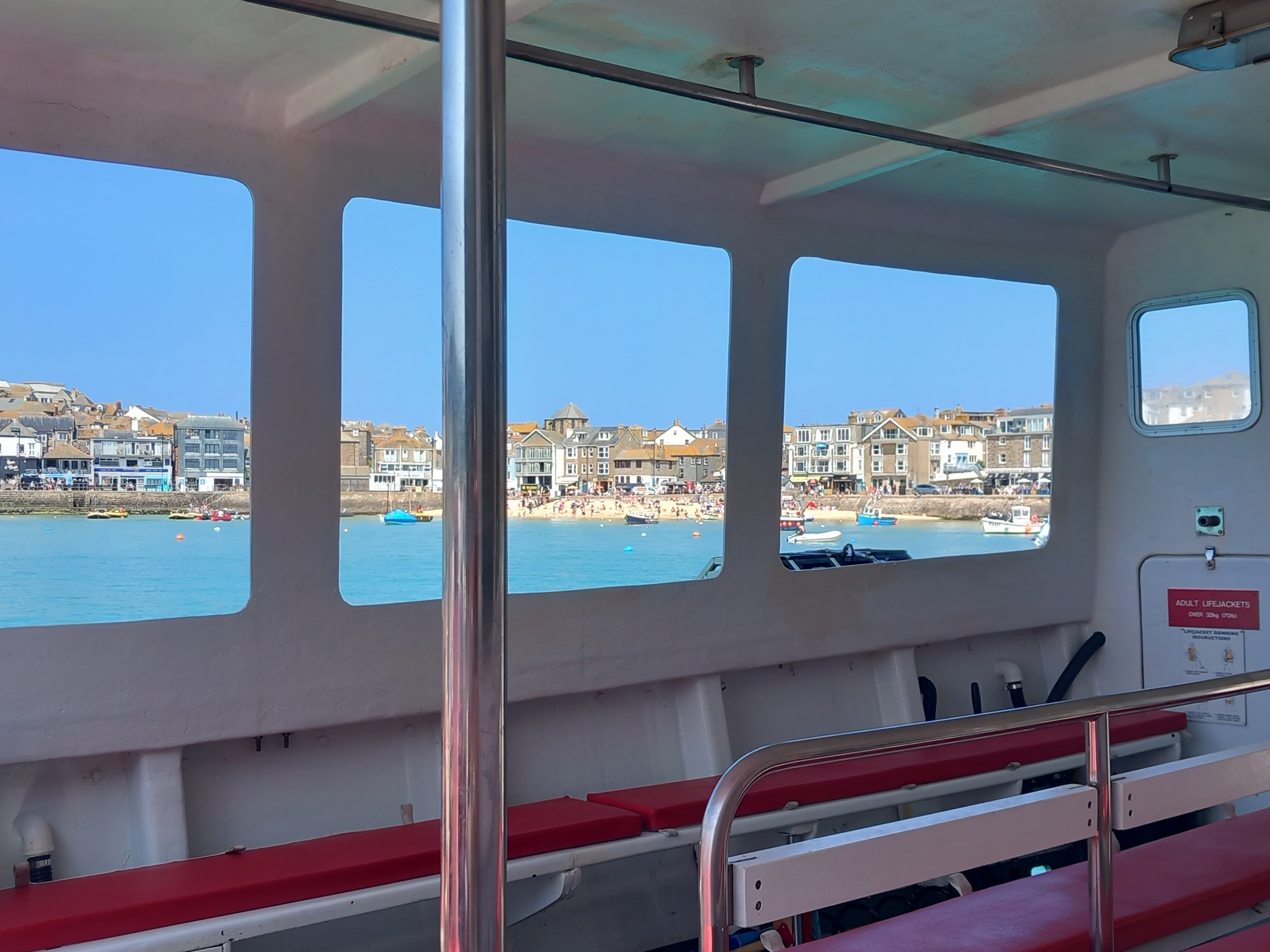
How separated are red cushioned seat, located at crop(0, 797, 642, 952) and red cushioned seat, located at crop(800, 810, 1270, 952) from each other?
0.98 metres

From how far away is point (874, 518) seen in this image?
5.12m

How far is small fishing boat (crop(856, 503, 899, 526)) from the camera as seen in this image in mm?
5059

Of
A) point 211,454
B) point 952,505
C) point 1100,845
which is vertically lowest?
point 1100,845

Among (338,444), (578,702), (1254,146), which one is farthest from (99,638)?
(1254,146)

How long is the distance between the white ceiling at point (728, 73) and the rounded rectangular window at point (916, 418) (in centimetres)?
91

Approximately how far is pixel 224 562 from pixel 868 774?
219cm

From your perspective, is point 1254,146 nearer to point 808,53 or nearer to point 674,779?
point 808,53

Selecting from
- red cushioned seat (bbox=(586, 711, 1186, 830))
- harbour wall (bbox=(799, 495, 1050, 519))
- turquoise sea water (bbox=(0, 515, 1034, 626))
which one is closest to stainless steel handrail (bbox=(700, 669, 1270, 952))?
red cushioned seat (bbox=(586, 711, 1186, 830))

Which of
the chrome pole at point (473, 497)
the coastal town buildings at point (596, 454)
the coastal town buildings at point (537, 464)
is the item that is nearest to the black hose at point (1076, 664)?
the coastal town buildings at point (596, 454)

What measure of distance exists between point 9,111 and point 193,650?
1437 millimetres

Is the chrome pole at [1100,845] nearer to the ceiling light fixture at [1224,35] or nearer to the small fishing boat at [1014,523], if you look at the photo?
the ceiling light fixture at [1224,35]

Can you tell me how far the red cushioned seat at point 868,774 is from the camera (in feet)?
11.5

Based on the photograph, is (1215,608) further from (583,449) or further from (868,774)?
(583,449)

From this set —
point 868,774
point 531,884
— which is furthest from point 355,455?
point 868,774
